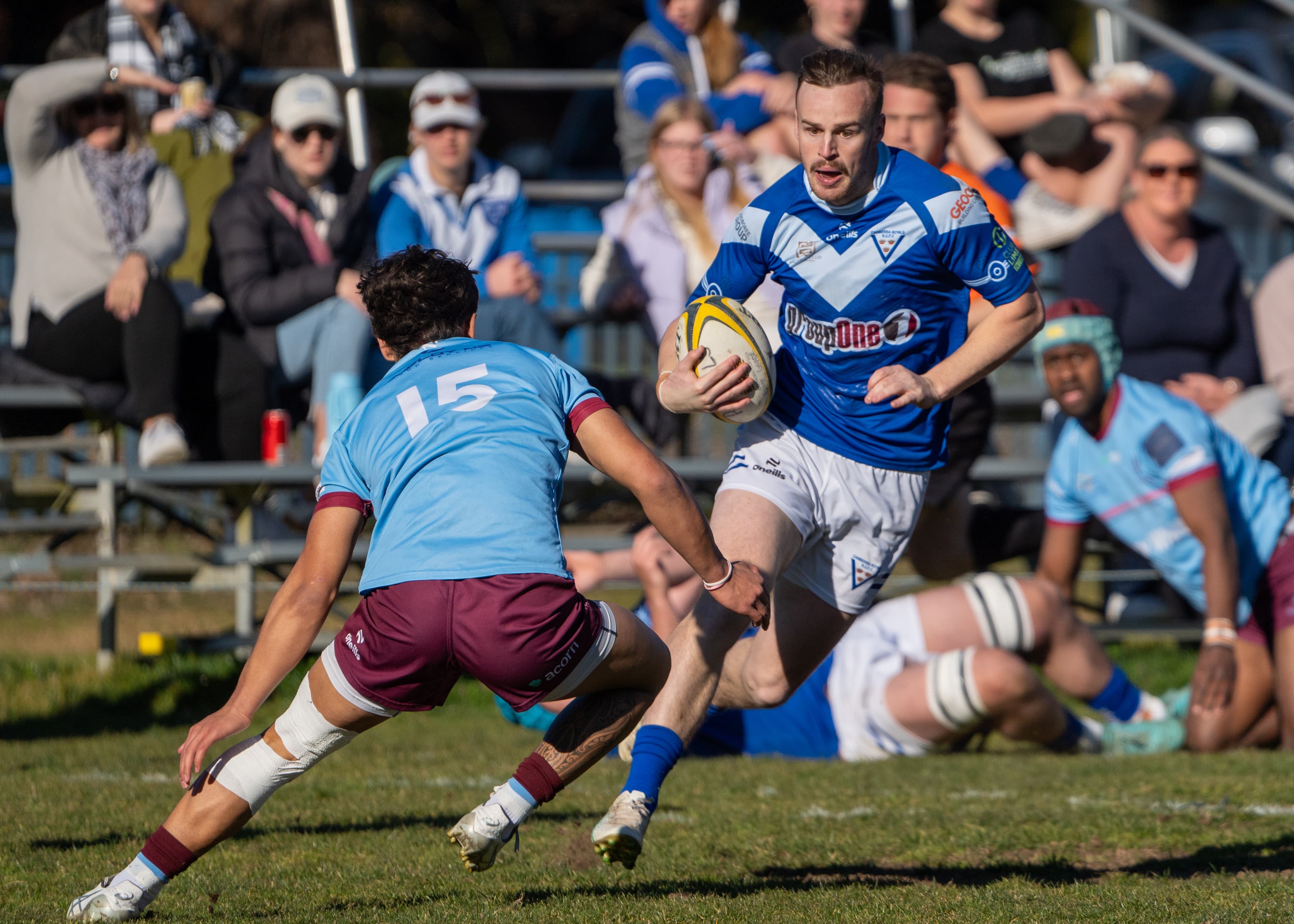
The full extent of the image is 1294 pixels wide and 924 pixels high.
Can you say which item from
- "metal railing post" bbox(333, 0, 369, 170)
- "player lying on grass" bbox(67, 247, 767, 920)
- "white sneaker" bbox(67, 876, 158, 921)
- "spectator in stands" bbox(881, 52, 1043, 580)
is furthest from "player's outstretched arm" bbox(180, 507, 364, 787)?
"metal railing post" bbox(333, 0, 369, 170)

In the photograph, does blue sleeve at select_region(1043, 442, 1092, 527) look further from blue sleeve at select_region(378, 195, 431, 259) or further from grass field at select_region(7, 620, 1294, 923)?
blue sleeve at select_region(378, 195, 431, 259)

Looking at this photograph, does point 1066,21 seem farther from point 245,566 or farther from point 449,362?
point 449,362

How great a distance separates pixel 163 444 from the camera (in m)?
7.79

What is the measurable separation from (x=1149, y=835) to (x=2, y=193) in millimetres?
8092

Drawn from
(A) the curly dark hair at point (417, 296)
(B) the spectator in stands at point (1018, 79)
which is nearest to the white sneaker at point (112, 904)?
(A) the curly dark hair at point (417, 296)

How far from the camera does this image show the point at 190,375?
331 inches

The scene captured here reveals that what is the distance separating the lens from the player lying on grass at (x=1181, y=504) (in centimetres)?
688

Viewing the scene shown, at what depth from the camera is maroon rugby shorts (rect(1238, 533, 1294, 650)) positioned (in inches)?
279

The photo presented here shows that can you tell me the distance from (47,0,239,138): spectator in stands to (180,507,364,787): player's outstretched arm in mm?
5747

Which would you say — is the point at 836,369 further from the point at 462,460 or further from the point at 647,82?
the point at 647,82

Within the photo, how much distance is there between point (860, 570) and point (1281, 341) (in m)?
4.97

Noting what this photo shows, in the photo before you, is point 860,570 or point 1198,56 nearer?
point 860,570

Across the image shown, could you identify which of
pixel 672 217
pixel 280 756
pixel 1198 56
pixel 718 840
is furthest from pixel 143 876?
pixel 1198 56

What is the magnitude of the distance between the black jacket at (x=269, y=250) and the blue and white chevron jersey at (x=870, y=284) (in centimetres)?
383
